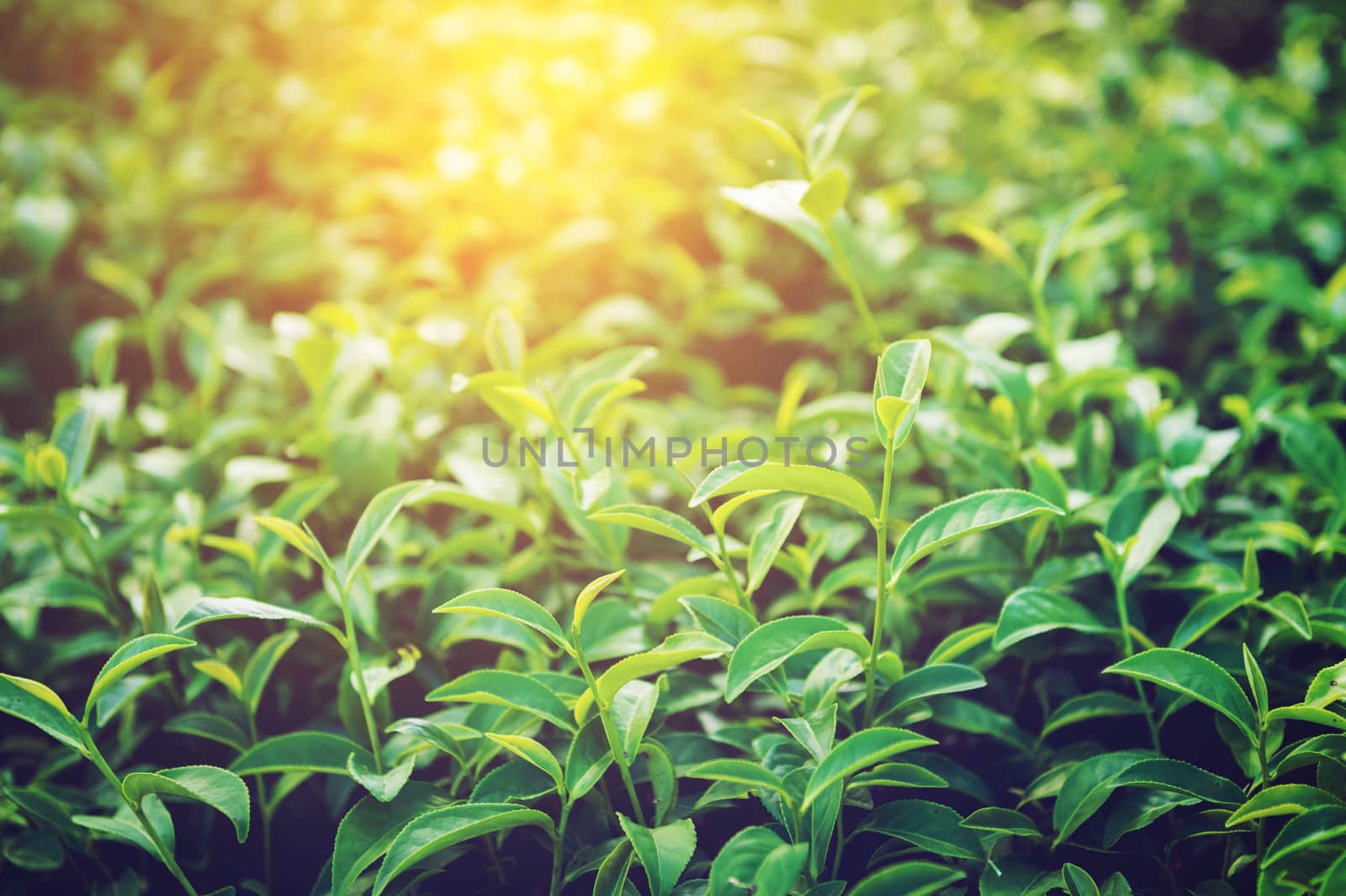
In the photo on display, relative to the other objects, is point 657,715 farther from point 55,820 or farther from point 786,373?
point 786,373

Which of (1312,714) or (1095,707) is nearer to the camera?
(1312,714)

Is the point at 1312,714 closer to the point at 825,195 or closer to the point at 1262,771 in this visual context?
the point at 1262,771

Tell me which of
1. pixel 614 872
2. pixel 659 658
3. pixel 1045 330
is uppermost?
pixel 1045 330

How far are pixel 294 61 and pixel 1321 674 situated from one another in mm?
2981

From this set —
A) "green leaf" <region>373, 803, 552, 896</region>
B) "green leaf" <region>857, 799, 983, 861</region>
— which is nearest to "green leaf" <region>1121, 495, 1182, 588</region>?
"green leaf" <region>857, 799, 983, 861</region>

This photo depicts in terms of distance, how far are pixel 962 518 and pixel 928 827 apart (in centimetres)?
31

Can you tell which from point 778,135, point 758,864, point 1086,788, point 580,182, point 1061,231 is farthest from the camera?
point 580,182

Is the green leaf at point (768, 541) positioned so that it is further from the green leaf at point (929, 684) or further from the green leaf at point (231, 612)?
the green leaf at point (231, 612)

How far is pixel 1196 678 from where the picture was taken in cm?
Answer: 85

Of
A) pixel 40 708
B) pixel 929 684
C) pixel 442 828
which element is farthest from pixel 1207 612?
pixel 40 708

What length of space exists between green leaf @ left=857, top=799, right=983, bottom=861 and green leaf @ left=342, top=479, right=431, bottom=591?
0.58m

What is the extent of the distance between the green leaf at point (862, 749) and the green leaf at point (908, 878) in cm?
9

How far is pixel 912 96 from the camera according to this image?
221 cm

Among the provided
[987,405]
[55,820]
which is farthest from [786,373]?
[55,820]
